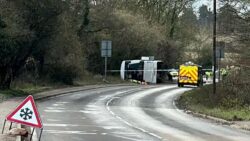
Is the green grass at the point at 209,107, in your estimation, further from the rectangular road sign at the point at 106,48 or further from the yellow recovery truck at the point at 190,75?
→ the rectangular road sign at the point at 106,48

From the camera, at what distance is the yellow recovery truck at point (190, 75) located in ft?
186

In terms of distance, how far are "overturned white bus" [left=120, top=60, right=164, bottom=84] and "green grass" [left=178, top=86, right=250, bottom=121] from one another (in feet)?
85.3

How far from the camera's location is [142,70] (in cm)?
6550

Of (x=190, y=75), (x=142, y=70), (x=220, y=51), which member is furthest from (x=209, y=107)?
(x=142, y=70)

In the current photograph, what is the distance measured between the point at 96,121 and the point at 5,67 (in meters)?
16.3

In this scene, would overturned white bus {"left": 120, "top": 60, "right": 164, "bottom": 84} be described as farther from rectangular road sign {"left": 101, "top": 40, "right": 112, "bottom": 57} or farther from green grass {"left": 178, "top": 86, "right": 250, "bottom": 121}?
green grass {"left": 178, "top": 86, "right": 250, "bottom": 121}

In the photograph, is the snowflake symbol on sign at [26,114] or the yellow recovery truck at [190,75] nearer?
the snowflake symbol on sign at [26,114]

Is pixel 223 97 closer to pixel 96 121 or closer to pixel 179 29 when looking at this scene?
pixel 96 121

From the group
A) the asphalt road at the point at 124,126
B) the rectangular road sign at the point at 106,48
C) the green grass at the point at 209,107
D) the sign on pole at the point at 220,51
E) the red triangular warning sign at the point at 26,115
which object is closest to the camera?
the red triangular warning sign at the point at 26,115

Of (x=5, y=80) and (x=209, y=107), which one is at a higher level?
(x=5, y=80)

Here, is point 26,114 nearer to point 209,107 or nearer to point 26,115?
point 26,115

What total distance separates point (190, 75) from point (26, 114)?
45093mm

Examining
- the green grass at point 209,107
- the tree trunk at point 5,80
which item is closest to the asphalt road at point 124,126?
the green grass at point 209,107

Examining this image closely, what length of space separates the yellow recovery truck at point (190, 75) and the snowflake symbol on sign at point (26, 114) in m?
44.2
